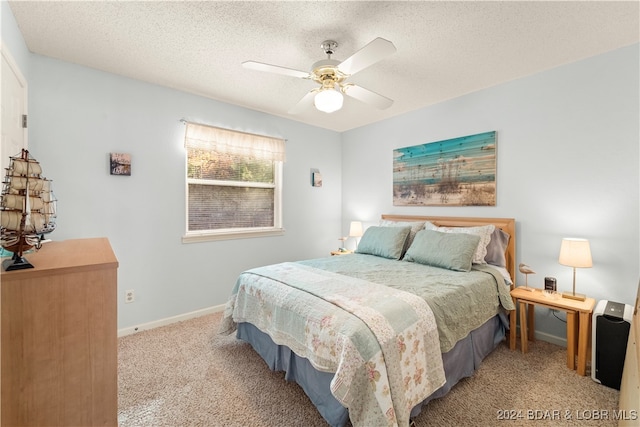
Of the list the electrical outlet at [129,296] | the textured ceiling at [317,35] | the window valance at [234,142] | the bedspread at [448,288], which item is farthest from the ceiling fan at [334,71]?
the electrical outlet at [129,296]

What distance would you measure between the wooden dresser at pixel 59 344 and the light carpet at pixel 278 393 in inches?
35.9

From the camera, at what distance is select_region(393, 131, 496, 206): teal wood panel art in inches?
115

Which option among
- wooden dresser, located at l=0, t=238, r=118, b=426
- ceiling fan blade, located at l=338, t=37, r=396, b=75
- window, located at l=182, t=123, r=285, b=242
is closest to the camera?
wooden dresser, located at l=0, t=238, r=118, b=426

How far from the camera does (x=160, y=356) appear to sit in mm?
2334

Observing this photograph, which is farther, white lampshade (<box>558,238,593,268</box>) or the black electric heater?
white lampshade (<box>558,238,593,268</box>)

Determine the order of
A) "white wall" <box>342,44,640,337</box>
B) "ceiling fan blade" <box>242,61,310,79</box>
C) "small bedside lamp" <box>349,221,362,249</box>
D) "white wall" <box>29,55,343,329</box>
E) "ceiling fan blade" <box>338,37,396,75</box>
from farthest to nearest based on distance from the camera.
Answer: "small bedside lamp" <box>349,221,362,249</box>, "white wall" <box>29,55,343,329</box>, "white wall" <box>342,44,640,337</box>, "ceiling fan blade" <box>242,61,310,79</box>, "ceiling fan blade" <box>338,37,396,75</box>

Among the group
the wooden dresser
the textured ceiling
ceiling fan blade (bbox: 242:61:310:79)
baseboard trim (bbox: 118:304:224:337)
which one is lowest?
baseboard trim (bbox: 118:304:224:337)

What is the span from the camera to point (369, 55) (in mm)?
1627

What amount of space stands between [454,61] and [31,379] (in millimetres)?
3087

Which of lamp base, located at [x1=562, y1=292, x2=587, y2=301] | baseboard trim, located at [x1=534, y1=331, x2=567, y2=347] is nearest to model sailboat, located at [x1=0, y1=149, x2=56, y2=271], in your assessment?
lamp base, located at [x1=562, y1=292, x2=587, y2=301]

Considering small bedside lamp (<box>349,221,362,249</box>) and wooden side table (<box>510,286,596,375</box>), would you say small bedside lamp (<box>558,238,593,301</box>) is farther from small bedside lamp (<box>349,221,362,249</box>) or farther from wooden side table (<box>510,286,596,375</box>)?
small bedside lamp (<box>349,221,362,249</box>)

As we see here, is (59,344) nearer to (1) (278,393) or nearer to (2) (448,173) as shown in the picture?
(1) (278,393)

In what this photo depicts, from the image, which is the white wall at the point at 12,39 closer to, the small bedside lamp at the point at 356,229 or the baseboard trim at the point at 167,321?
the baseboard trim at the point at 167,321

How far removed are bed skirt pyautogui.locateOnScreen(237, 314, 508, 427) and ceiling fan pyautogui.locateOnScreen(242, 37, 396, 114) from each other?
169cm
